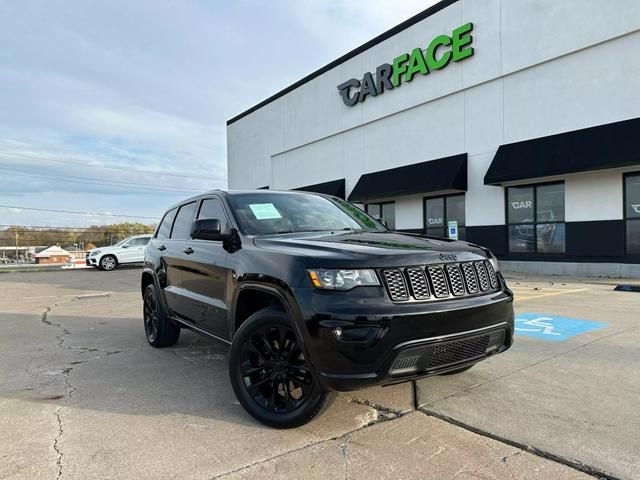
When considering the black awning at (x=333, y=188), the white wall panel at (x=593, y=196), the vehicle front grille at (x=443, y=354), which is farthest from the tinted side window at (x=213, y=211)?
the black awning at (x=333, y=188)

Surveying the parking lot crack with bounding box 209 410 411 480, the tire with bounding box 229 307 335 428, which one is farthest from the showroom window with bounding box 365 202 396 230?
the parking lot crack with bounding box 209 410 411 480

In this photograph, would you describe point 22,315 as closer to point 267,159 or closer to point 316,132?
point 316,132

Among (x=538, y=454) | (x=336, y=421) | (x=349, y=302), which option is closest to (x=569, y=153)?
(x=538, y=454)

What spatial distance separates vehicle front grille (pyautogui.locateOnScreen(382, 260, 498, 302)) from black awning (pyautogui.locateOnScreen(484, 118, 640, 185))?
11428 mm

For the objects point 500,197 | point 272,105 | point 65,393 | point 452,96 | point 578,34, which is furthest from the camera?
point 272,105

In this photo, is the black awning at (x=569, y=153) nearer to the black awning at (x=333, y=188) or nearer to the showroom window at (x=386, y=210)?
the showroom window at (x=386, y=210)

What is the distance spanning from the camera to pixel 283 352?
3.27 metres

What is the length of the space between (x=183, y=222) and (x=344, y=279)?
3035mm

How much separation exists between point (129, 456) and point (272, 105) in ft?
94.0

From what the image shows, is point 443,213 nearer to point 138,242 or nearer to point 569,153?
point 569,153

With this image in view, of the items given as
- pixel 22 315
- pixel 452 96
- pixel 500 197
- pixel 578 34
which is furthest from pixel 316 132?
pixel 22 315

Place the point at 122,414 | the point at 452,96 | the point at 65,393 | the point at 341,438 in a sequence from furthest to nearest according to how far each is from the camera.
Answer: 1. the point at 452,96
2. the point at 65,393
3. the point at 122,414
4. the point at 341,438

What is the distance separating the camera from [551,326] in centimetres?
643

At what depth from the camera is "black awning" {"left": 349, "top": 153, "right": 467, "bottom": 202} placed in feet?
57.0
